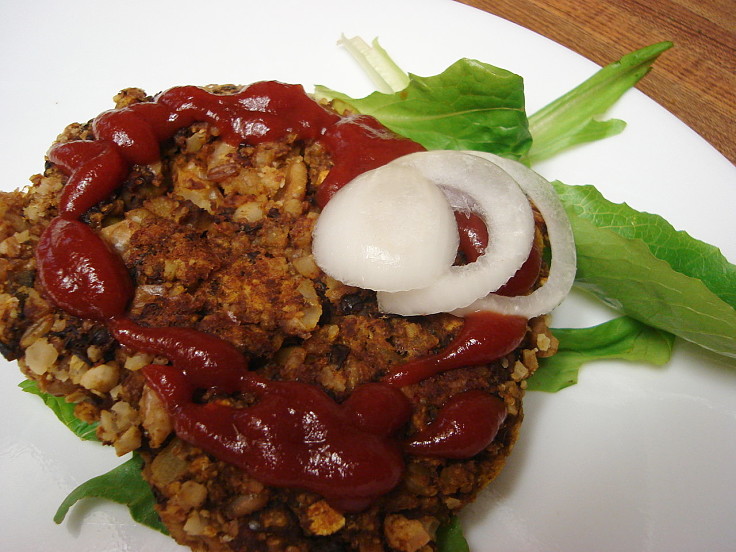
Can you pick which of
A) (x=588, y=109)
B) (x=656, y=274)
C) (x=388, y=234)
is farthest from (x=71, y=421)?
(x=588, y=109)

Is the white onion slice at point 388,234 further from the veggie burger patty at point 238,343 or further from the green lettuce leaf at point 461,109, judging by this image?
the green lettuce leaf at point 461,109

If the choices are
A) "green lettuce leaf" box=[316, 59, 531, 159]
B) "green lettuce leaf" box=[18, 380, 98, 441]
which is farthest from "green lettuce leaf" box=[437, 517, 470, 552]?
"green lettuce leaf" box=[316, 59, 531, 159]

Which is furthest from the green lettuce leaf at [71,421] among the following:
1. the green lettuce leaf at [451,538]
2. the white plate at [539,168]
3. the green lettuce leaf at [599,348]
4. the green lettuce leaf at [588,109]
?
the green lettuce leaf at [588,109]

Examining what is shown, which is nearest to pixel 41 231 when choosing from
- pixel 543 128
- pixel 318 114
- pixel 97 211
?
pixel 97 211

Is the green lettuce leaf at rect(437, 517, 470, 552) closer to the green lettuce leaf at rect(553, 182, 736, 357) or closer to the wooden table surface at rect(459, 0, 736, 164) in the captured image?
the green lettuce leaf at rect(553, 182, 736, 357)

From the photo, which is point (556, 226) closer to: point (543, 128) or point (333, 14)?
point (543, 128)
